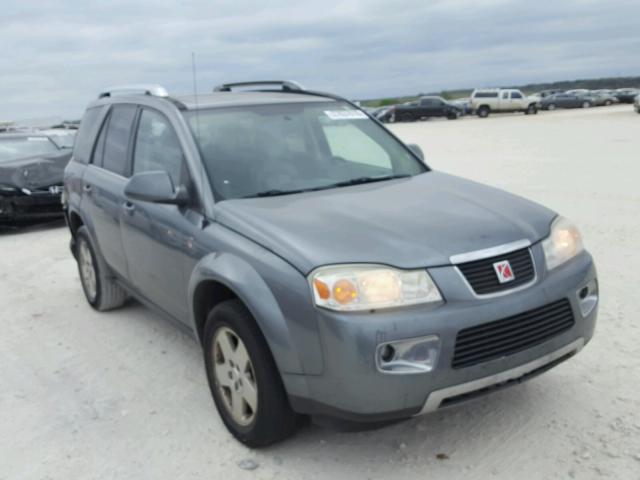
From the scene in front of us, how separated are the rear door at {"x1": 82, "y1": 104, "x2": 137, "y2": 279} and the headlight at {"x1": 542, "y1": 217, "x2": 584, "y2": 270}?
284 centimetres

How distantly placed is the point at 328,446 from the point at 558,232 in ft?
5.24

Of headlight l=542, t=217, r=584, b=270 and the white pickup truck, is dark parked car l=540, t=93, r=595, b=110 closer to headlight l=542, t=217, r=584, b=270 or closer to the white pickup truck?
the white pickup truck

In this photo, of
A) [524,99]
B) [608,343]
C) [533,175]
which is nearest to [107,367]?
[608,343]

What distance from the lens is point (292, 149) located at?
4.22m

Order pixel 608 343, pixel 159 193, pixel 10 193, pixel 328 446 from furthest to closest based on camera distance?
pixel 10 193 → pixel 608 343 → pixel 159 193 → pixel 328 446

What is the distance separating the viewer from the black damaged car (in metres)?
10.0

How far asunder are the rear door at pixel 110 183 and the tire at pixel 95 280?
198 millimetres

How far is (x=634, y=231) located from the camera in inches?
293

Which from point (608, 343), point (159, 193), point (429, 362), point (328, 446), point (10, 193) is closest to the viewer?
point (429, 362)

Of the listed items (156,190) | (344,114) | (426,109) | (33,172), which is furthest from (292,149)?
(426,109)

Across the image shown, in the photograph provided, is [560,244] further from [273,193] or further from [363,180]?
[273,193]

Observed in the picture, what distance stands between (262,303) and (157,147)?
182 cm

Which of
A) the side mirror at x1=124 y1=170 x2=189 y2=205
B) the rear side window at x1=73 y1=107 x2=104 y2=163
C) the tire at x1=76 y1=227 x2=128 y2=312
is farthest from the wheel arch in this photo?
the rear side window at x1=73 y1=107 x2=104 y2=163

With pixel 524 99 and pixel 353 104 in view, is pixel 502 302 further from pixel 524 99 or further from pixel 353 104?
pixel 524 99
